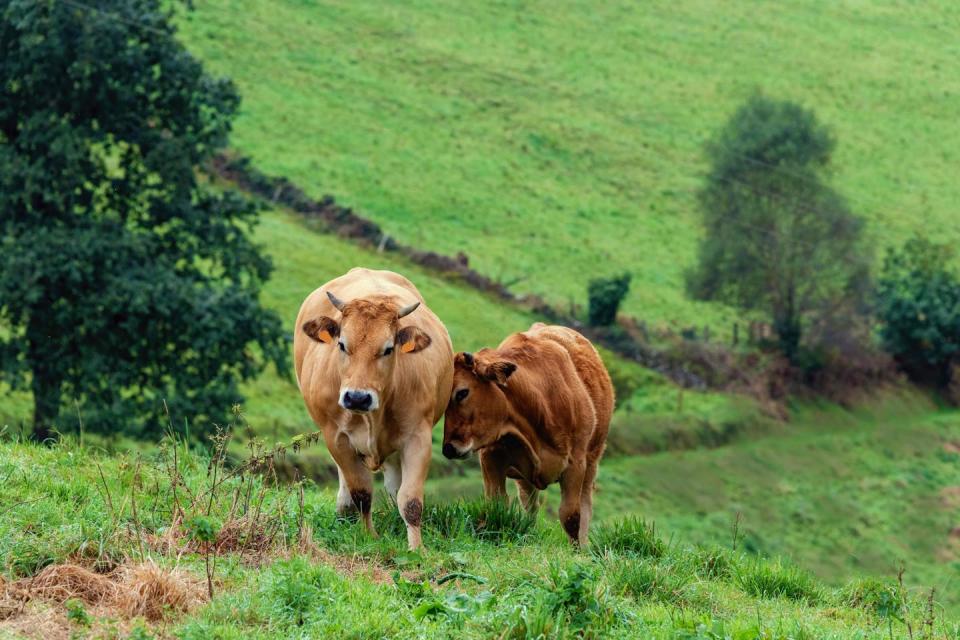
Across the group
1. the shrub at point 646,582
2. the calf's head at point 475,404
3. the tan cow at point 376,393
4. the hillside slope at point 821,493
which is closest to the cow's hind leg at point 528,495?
the calf's head at point 475,404

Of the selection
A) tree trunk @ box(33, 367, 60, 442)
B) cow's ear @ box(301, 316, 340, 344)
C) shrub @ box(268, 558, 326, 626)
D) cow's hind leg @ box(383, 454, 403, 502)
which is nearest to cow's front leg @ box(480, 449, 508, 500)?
cow's hind leg @ box(383, 454, 403, 502)

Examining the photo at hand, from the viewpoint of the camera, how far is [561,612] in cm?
864

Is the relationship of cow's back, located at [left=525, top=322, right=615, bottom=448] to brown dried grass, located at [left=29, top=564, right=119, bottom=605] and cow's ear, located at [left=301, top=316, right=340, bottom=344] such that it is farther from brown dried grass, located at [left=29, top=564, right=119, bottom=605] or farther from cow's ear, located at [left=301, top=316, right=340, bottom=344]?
brown dried grass, located at [left=29, top=564, right=119, bottom=605]

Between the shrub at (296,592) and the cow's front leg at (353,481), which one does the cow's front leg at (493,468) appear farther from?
the shrub at (296,592)

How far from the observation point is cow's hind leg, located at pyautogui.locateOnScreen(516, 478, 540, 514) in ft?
48.0

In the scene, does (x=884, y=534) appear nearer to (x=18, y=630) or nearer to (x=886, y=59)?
(x=18, y=630)

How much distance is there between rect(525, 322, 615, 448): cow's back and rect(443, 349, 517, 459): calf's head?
62.7 inches

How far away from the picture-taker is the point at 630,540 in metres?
12.5

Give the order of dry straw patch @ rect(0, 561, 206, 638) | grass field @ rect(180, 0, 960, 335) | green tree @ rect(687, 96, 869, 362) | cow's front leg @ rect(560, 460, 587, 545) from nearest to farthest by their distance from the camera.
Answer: dry straw patch @ rect(0, 561, 206, 638), cow's front leg @ rect(560, 460, 587, 545), grass field @ rect(180, 0, 960, 335), green tree @ rect(687, 96, 869, 362)

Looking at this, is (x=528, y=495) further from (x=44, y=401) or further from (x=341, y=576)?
(x=44, y=401)

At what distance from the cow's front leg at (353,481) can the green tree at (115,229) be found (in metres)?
18.0

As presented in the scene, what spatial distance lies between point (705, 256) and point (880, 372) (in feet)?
33.1

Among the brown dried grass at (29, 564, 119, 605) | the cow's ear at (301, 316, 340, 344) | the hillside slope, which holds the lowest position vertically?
the hillside slope

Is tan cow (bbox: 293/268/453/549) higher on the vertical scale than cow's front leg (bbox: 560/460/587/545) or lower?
higher
